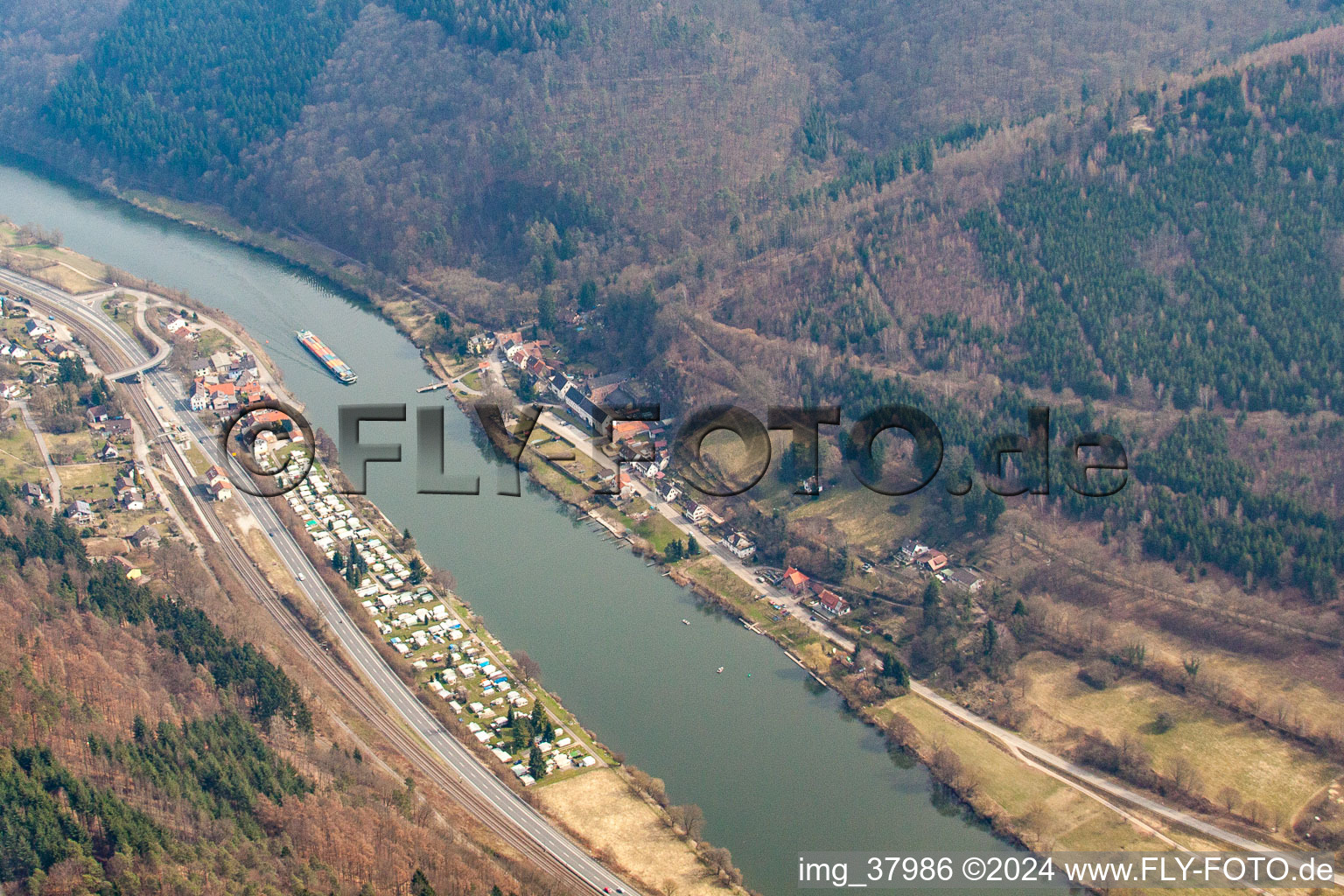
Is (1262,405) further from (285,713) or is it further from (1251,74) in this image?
(285,713)

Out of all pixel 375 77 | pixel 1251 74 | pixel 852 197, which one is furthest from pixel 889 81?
pixel 375 77

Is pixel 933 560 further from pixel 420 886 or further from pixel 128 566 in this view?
pixel 128 566

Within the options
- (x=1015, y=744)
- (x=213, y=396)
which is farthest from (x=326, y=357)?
(x=1015, y=744)

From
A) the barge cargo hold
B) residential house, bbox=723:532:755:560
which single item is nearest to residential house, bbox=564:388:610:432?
residential house, bbox=723:532:755:560

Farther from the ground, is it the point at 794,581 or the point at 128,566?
the point at 794,581

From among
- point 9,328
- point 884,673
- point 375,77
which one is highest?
point 375,77
